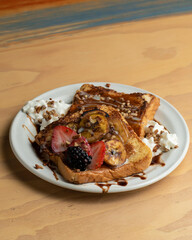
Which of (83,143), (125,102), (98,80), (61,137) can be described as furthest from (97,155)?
(98,80)

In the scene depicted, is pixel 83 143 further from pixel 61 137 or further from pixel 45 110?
pixel 45 110

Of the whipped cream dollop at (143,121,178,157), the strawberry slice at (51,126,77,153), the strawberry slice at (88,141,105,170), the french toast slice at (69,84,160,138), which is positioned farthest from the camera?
the french toast slice at (69,84,160,138)

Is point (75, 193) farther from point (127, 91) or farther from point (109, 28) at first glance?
point (109, 28)

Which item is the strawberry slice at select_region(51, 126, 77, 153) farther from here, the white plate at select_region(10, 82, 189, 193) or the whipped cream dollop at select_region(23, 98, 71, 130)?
the whipped cream dollop at select_region(23, 98, 71, 130)

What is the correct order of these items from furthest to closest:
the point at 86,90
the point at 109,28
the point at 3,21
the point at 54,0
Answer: the point at 54,0, the point at 3,21, the point at 109,28, the point at 86,90

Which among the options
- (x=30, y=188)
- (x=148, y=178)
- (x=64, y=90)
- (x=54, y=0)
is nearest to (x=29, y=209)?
(x=30, y=188)

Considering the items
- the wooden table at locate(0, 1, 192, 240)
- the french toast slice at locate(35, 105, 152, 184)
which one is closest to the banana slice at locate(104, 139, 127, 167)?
the french toast slice at locate(35, 105, 152, 184)
